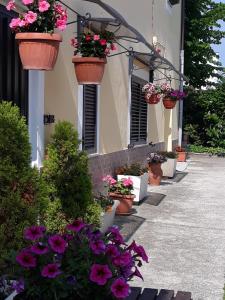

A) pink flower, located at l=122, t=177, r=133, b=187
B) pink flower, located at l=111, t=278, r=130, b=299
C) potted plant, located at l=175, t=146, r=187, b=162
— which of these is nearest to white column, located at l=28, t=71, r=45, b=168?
pink flower, located at l=122, t=177, r=133, b=187

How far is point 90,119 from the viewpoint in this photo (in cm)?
818

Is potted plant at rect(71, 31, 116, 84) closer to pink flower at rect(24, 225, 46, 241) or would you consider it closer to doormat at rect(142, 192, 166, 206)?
pink flower at rect(24, 225, 46, 241)

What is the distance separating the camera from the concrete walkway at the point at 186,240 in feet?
16.5

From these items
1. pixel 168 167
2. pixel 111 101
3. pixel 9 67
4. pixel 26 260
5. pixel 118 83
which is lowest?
pixel 168 167

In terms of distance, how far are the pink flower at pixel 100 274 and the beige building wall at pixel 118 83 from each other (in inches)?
150

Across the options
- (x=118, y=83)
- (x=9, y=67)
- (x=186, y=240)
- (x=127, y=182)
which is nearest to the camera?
(x=9, y=67)

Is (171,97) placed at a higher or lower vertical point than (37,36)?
lower

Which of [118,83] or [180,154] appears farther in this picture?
[180,154]

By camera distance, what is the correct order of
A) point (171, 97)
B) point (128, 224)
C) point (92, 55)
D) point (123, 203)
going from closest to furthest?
point (92, 55) → point (128, 224) → point (123, 203) → point (171, 97)

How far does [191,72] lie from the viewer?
22.5m

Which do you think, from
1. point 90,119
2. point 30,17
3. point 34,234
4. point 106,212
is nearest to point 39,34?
point 30,17

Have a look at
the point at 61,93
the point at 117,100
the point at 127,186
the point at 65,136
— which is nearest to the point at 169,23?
the point at 117,100

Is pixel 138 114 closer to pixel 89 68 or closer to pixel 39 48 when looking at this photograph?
pixel 89 68

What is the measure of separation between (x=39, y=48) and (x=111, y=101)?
4.74 metres
